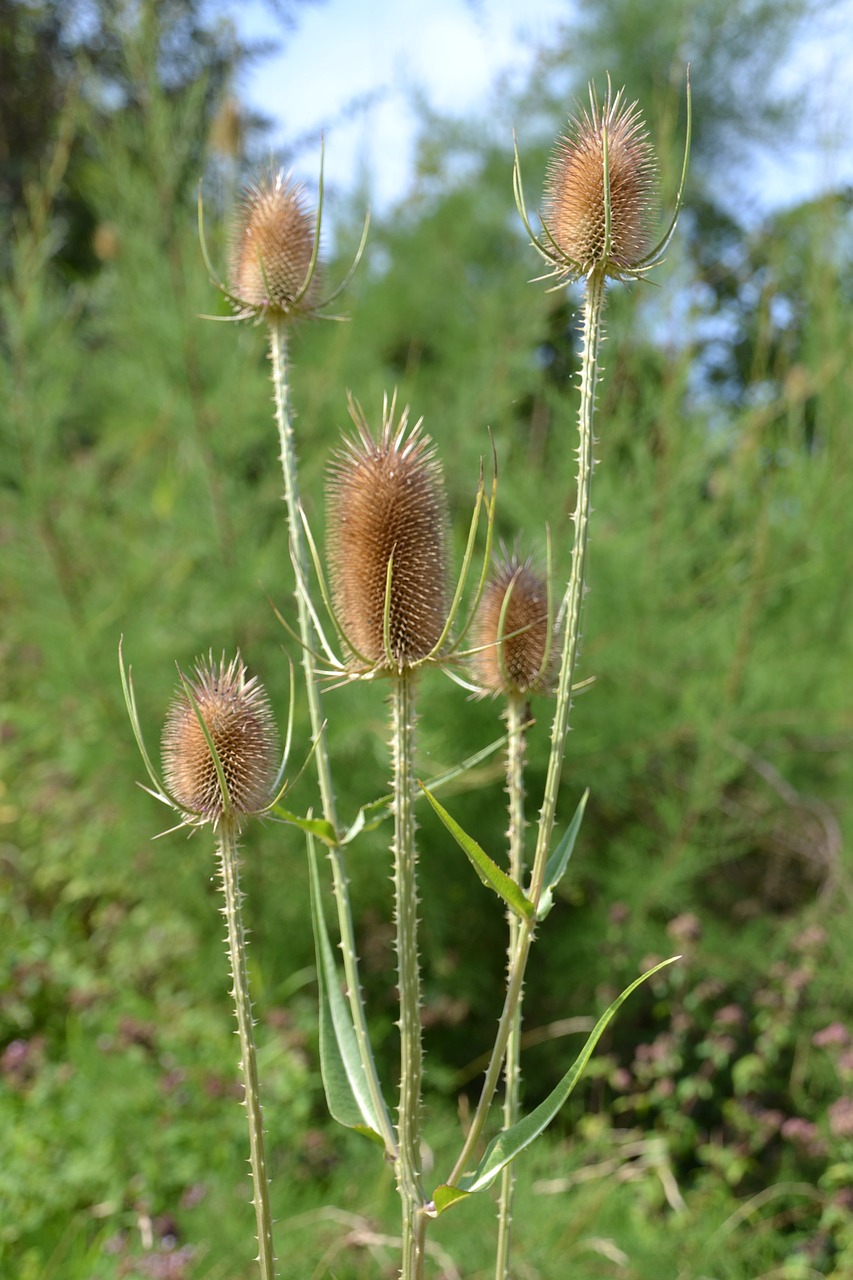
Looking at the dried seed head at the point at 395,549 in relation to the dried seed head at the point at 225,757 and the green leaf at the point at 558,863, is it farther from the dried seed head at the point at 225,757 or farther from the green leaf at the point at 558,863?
the green leaf at the point at 558,863

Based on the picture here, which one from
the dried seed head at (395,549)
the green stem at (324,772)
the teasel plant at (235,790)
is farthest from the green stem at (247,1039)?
the dried seed head at (395,549)

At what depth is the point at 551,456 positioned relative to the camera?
14.3 feet

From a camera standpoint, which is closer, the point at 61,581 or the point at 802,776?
the point at 61,581

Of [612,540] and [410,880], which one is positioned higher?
[612,540]

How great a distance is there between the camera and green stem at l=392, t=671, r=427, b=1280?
1.04m

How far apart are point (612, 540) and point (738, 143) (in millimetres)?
4953

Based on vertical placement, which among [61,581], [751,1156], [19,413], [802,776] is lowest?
[751,1156]

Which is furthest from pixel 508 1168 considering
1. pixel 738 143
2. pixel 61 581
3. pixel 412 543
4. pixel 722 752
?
pixel 738 143

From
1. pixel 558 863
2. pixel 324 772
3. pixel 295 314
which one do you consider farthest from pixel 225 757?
pixel 295 314

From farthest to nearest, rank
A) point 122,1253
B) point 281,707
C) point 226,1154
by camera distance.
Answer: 1. point 281,707
2. point 226,1154
3. point 122,1253

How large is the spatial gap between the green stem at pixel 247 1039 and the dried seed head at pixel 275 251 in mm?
591

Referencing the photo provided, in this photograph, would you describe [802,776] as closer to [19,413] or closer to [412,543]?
[19,413]

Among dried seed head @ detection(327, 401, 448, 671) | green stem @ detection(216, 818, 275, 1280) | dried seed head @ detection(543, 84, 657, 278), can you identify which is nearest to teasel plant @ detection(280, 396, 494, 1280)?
dried seed head @ detection(327, 401, 448, 671)

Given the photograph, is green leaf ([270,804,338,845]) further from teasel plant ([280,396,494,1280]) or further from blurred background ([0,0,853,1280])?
blurred background ([0,0,853,1280])
